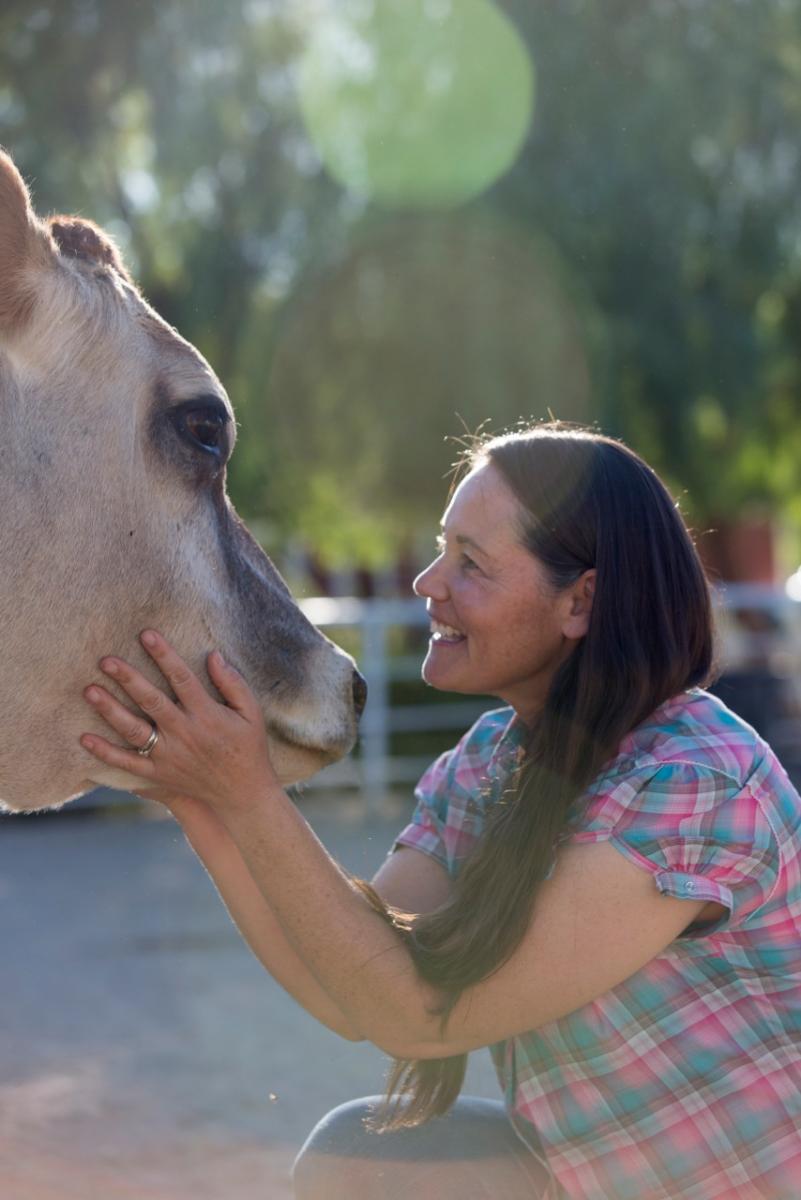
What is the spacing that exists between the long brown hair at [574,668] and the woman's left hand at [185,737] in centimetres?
36

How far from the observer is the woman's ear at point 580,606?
245cm

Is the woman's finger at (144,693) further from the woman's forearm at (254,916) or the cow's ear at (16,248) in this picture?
the cow's ear at (16,248)

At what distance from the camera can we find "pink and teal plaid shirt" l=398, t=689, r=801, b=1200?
2.17 metres

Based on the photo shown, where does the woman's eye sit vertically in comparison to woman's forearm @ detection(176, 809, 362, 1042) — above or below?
above

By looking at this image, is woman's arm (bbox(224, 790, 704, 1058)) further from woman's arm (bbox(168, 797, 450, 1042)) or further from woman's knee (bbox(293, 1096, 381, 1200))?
woman's knee (bbox(293, 1096, 381, 1200))

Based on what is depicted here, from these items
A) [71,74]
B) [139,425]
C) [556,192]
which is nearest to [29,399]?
[139,425]

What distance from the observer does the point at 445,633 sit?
2623mm

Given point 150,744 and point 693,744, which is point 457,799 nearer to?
point 693,744

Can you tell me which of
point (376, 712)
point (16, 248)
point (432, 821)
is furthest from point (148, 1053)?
point (376, 712)

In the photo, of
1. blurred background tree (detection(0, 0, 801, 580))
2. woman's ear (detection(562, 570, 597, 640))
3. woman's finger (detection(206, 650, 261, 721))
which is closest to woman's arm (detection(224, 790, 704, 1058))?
woman's finger (detection(206, 650, 261, 721))

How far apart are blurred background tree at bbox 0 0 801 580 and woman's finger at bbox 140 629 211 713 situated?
35.9 feet

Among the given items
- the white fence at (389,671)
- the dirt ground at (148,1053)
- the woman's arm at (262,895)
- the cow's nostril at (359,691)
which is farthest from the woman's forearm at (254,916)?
the white fence at (389,671)

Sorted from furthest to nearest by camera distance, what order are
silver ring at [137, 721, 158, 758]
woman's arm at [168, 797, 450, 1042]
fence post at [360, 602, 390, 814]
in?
fence post at [360, 602, 390, 814], woman's arm at [168, 797, 450, 1042], silver ring at [137, 721, 158, 758]

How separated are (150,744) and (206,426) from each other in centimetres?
49
